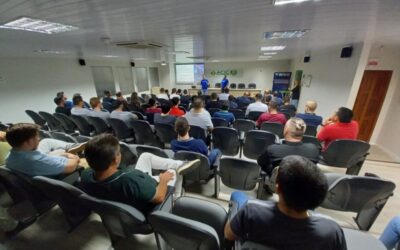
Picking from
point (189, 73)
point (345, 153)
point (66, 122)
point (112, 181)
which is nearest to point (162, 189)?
point (112, 181)

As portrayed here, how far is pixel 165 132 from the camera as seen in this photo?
125 inches

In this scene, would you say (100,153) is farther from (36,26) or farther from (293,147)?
(36,26)

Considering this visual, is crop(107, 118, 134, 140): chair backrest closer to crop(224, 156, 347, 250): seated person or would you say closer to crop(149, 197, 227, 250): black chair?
crop(149, 197, 227, 250): black chair

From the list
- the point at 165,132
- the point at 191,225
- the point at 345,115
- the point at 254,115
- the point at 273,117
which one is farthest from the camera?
the point at 254,115

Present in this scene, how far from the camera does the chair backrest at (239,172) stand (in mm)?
1776

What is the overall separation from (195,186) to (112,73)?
30.2ft

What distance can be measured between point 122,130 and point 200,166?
2.14 metres

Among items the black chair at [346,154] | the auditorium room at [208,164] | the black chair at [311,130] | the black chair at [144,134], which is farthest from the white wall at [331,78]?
the black chair at [144,134]

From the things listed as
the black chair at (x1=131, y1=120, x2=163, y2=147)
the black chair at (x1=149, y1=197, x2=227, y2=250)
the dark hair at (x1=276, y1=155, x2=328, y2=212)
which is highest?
the dark hair at (x1=276, y1=155, x2=328, y2=212)

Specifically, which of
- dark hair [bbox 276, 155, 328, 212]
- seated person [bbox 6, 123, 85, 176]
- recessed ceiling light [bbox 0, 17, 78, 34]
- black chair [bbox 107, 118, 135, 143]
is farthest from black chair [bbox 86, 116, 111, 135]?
dark hair [bbox 276, 155, 328, 212]

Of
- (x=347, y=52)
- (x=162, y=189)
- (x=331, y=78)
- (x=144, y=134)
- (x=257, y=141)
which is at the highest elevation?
(x=347, y=52)

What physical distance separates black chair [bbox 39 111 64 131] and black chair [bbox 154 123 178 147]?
8.78 feet

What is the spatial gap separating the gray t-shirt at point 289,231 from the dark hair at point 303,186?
0.07 meters

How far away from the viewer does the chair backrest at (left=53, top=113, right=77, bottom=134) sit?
3887 millimetres
